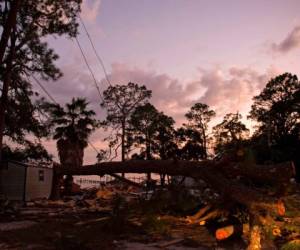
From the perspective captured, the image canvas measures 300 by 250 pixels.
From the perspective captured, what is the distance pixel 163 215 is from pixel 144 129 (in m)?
38.8

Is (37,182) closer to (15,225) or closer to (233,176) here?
(15,225)

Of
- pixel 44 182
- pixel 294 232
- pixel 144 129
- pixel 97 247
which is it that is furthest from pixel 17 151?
pixel 294 232

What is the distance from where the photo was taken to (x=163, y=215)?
38.6ft

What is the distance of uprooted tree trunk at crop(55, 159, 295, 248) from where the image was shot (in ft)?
22.1

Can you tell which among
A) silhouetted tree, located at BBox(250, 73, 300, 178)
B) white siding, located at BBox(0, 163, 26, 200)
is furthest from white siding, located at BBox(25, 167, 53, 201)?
silhouetted tree, located at BBox(250, 73, 300, 178)

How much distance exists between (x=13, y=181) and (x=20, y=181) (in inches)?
28.5

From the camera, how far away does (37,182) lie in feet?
107

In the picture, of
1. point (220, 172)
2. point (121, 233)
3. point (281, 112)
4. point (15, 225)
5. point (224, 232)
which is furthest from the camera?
point (281, 112)

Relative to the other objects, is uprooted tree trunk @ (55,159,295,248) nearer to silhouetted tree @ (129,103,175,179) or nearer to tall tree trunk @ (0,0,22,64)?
tall tree trunk @ (0,0,22,64)

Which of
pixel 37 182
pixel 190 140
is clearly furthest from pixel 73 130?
pixel 190 140

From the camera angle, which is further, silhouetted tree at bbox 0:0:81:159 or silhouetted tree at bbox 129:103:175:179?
silhouetted tree at bbox 129:103:175:179

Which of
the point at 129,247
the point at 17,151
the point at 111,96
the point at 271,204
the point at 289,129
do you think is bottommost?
the point at 129,247

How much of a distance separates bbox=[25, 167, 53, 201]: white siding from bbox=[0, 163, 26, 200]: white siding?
0.44 m

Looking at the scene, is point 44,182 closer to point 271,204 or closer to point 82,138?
point 82,138
